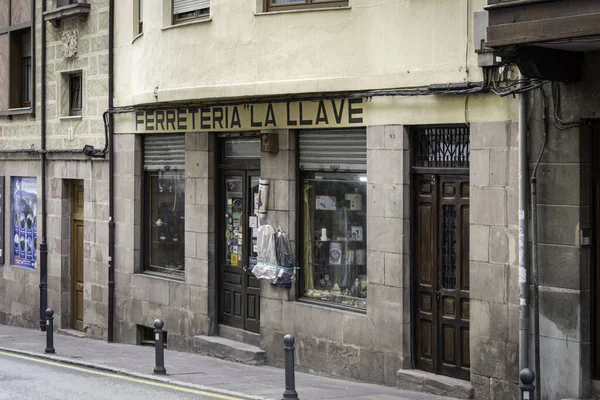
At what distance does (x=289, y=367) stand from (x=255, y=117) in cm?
A: 504

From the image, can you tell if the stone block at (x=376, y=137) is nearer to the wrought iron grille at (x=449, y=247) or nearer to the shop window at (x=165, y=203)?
the wrought iron grille at (x=449, y=247)

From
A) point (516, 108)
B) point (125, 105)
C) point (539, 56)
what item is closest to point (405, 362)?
point (516, 108)

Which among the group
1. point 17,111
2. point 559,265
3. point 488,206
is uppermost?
point 17,111

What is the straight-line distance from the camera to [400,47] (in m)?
13.4

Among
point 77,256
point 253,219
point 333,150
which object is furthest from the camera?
point 77,256

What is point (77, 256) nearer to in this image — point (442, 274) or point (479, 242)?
point (442, 274)

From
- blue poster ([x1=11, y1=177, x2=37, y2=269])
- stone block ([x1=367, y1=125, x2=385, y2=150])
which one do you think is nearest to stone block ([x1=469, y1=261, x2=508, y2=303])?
stone block ([x1=367, y1=125, x2=385, y2=150])

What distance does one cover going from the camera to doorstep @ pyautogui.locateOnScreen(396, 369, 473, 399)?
1264 cm

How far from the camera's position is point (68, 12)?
21.0 m

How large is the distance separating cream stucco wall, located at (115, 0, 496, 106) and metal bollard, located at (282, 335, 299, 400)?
3.64 metres

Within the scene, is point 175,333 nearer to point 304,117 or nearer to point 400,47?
point 304,117

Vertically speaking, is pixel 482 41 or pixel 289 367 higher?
pixel 482 41

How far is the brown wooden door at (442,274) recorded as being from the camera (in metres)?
12.9

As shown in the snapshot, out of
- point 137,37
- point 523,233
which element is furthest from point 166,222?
point 523,233
